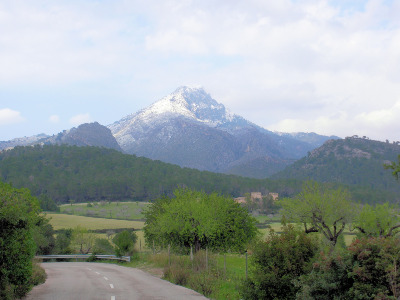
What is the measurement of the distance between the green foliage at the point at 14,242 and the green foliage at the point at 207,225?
13795 millimetres

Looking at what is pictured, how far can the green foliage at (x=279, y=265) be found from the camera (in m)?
12.8

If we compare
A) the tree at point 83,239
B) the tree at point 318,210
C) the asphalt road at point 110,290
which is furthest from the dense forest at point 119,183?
the asphalt road at point 110,290

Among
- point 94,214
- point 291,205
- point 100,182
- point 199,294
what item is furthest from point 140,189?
point 199,294

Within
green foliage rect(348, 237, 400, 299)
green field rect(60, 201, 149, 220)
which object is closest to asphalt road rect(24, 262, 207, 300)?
green foliage rect(348, 237, 400, 299)

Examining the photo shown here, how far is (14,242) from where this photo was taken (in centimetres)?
1316

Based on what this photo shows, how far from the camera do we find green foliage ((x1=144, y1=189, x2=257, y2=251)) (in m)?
27.1

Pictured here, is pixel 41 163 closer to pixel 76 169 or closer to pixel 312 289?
pixel 76 169

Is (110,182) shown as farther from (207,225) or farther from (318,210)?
(207,225)

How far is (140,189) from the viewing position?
550ft

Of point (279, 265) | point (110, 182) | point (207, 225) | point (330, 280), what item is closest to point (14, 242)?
point (279, 265)

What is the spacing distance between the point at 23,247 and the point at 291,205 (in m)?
23.7

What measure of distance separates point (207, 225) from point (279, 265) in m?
13.5

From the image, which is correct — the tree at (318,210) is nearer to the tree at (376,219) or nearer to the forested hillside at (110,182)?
the tree at (376,219)

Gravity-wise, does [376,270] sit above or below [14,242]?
below
